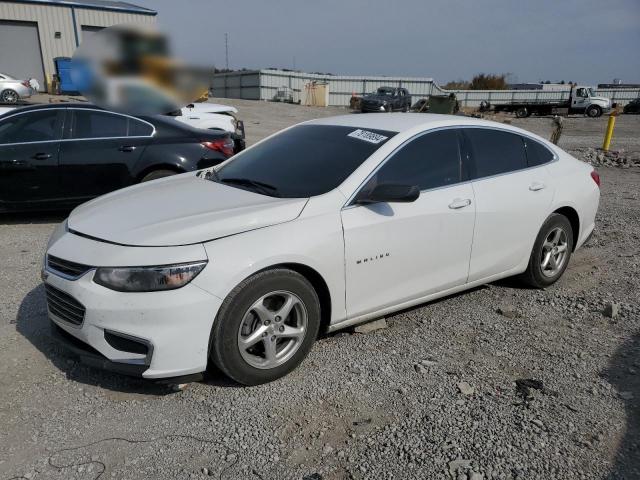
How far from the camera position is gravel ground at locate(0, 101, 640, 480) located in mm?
2520

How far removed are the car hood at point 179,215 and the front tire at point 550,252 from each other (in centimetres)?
241

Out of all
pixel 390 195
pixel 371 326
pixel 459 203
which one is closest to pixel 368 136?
pixel 390 195

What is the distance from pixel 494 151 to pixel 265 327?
2.47 m

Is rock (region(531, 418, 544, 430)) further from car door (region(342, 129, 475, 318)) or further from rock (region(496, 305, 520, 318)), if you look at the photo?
rock (region(496, 305, 520, 318))

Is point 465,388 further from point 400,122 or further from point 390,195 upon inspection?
point 400,122

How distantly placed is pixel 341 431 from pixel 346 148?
1954 millimetres

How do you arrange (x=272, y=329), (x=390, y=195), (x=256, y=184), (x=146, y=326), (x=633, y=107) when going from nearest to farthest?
1. (x=146, y=326)
2. (x=272, y=329)
3. (x=390, y=195)
4. (x=256, y=184)
5. (x=633, y=107)

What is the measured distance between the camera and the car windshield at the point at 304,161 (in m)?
3.50

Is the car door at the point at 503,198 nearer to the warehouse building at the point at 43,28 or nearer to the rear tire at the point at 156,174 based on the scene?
the rear tire at the point at 156,174

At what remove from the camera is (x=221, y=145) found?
6879 mm

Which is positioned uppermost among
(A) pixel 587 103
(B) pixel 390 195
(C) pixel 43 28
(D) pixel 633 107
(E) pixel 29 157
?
(C) pixel 43 28

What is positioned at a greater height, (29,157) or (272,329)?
(29,157)

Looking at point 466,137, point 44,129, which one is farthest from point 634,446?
point 44,129

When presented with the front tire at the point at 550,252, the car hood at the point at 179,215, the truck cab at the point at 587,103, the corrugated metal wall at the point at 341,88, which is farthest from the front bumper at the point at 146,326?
the truck cab at the point at 587,103
